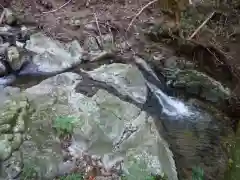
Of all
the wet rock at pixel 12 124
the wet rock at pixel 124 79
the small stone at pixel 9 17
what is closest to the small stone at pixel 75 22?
the small stone at pixel 9 17

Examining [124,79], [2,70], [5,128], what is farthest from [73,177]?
[2,70]

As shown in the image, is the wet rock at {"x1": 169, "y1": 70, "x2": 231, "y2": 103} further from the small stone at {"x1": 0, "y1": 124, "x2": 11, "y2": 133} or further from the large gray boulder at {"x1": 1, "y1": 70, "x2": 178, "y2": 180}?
the small stone at {"x1": 0, "y1": 124, "x2": 11, "y2": 133}

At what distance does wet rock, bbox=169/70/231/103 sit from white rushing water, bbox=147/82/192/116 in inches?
11.0

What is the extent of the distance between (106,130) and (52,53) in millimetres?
1973

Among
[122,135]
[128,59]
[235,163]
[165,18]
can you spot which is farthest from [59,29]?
[235,163]

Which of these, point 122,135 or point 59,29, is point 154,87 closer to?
point 122,135

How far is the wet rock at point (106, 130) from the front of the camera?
392cm

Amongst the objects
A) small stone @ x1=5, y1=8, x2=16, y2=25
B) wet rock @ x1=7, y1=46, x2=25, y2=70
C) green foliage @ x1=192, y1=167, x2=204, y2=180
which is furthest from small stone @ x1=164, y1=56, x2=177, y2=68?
small stone @ x1=5, y1=8, x2=16, y2=25

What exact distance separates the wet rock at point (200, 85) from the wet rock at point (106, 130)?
1074 mm

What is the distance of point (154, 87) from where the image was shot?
17.8 ft

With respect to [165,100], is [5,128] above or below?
above

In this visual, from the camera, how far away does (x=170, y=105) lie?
17.0 ft

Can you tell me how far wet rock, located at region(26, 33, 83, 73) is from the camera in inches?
218

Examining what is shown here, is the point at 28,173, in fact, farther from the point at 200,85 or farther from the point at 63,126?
the point at 200,85
